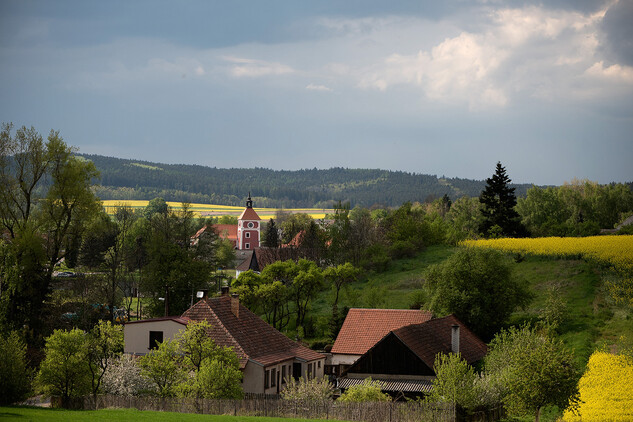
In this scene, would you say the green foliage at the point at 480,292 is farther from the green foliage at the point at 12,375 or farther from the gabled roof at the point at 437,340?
the green foliage at the point at 12,375

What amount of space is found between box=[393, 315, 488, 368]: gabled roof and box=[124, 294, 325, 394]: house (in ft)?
21.8

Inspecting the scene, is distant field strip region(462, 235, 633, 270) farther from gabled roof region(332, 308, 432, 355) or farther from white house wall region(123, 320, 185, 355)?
white house wall region(123, 320, 185, 355)

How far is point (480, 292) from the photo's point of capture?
5531 cm

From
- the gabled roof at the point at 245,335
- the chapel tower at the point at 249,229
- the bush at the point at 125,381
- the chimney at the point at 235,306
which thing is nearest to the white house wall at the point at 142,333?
the gabled roof at the point at 245,335

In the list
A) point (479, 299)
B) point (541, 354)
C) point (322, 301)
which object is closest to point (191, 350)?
point (541, 354)

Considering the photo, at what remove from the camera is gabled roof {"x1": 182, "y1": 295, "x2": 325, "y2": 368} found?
1731 inches

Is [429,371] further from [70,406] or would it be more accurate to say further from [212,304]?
[70,406]

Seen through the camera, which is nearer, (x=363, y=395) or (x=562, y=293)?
(x=363, y=395)

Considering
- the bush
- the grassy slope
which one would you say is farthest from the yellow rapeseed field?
the bush

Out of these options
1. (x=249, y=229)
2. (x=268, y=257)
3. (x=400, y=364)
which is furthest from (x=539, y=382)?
(x=249, y=229)

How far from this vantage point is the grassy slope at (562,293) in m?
48.5

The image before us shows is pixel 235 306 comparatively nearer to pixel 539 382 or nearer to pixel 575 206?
pixel 539 382

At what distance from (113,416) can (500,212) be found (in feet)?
217

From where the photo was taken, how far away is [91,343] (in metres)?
37.7
